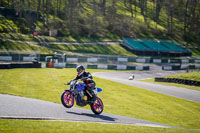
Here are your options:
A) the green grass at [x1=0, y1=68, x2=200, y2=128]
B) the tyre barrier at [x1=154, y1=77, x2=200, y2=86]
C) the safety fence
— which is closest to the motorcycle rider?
the green grass at [x1=0, y1=68, x2=200, y2=128]

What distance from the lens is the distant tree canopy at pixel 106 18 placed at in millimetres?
69750

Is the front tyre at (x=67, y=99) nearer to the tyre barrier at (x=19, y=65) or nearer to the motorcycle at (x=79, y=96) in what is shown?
the motorcycle at (x=79, y=96)

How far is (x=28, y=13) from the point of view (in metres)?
67.4

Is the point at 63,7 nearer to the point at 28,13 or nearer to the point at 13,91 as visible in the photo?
the point at 28,13

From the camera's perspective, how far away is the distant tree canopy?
229 feet

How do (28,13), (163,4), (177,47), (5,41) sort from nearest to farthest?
(5,41), (28,13), (177,47), (163,4)

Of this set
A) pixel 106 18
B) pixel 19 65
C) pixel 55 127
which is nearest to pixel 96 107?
pixel 55 127

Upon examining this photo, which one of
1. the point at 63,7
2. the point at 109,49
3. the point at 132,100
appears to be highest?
the point at 63,7

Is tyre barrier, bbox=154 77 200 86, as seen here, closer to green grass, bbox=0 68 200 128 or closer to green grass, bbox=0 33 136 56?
green grass, bbox=0 68 200 128

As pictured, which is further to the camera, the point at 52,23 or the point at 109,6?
the point at 109,6

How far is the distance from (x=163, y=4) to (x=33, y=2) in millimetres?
45805

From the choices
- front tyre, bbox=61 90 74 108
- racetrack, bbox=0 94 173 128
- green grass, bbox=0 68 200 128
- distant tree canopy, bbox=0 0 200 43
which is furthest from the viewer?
distant tree canopy, bbox=0 0 200 43

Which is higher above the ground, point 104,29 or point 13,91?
point 104,29

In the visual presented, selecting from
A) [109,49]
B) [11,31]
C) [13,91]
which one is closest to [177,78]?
[13,91]
